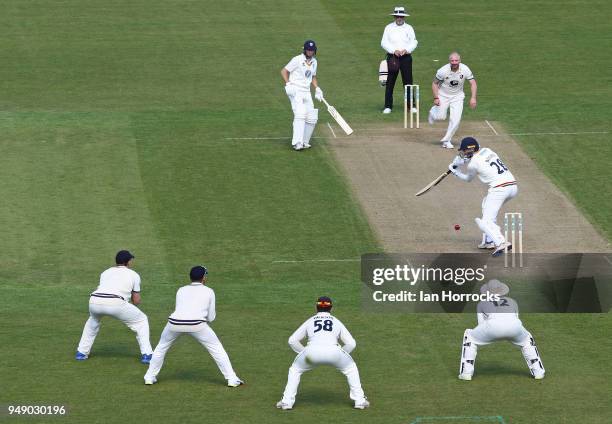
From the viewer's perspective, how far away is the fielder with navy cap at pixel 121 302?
21.0 m

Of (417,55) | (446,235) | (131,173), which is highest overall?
(417,55)

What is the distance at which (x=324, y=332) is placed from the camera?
63.5 feet

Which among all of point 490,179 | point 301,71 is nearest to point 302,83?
point 301,71

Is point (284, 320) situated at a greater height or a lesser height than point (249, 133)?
lesser

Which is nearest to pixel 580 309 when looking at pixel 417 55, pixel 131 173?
pixel 131 173

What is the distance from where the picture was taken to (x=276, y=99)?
37094 mm

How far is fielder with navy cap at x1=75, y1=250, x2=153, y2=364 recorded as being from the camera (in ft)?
69.0

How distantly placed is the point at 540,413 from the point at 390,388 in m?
2.29

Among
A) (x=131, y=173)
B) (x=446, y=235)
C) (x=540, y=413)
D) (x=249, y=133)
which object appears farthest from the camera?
(x=249, y=133)

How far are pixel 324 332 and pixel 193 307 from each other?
1.96 metres

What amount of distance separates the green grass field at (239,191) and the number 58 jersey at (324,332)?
103cm

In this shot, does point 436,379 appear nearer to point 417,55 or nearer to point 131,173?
point 131,173

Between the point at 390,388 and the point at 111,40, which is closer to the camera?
the point at 390,388

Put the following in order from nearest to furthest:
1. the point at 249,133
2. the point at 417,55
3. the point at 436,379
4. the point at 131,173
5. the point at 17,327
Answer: the point at 436,379
the point at 17,327
the point at 131,173
the point at 249,133
the point at 417,55
